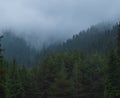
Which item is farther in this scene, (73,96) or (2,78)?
(73,96)

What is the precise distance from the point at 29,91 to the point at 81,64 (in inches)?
480

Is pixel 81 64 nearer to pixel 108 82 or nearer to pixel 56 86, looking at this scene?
pixel 56 86

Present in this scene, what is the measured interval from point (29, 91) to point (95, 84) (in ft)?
41.7

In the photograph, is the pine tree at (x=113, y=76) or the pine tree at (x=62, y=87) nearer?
the pine tree at (x=113, y=76)

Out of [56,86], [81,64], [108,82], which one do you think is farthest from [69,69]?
[108,82]

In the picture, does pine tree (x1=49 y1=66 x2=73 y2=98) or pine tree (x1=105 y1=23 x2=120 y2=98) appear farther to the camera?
pine tree (x1=49 y1=66 x2=73 y2=98)

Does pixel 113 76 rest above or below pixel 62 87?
below

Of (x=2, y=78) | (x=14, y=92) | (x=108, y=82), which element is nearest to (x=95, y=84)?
(x=14, y=92)

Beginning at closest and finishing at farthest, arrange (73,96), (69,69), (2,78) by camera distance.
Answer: (2,78), (73,96), (69,69)

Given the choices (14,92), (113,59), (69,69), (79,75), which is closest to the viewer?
(113,59)

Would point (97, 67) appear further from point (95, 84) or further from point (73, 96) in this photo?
point (73, 96)

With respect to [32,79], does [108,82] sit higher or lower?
lower

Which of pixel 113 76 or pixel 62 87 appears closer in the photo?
pixel 113 76

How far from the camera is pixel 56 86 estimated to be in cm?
6931
